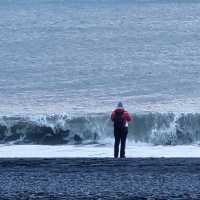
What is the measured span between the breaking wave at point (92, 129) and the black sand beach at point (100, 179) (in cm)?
989

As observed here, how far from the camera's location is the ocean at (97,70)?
1206 inches

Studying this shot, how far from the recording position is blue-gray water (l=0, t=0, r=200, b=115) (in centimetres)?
4256

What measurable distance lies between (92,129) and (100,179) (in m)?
16.9

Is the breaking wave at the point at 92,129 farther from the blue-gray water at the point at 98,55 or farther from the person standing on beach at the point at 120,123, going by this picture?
the person standing on beach at the point at 120,123

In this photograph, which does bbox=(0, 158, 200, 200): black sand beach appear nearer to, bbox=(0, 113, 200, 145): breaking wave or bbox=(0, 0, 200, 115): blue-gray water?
bbox=(0, 113, 200, 145): breaking wave

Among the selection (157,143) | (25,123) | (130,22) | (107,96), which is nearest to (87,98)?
(107,96)

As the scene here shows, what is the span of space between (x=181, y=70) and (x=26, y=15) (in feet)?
98.3

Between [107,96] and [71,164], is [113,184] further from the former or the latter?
[107,96]

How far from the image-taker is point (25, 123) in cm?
3177

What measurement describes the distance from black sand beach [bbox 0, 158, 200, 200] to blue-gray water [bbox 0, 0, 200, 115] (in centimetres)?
1994

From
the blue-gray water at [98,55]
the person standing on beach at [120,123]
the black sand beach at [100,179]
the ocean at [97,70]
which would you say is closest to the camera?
the black sand beach at [100,179]

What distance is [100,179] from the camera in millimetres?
14492

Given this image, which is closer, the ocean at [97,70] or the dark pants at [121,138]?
the dark pants at [121,138]

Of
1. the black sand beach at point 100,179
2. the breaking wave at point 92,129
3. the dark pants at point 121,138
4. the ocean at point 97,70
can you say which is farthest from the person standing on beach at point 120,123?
the breaking wave at point 92,129
